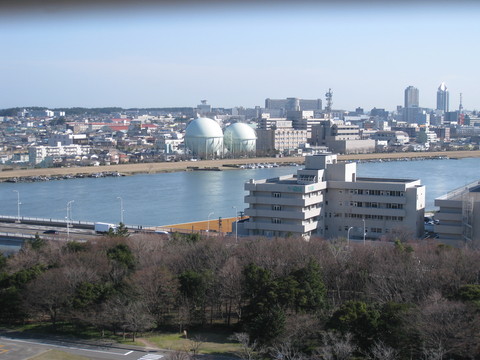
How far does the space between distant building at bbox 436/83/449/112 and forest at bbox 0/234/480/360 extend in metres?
42.4

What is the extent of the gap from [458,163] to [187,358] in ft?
48.5

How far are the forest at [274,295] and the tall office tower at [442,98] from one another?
42.4m

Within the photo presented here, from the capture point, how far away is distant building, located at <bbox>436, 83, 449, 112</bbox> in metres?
44.6

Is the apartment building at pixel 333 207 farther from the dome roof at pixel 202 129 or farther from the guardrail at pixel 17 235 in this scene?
the dome roof at pixel 202 129

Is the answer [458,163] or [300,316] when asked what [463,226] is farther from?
[458,163]

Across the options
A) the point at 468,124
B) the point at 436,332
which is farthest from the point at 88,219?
the point at 468,124

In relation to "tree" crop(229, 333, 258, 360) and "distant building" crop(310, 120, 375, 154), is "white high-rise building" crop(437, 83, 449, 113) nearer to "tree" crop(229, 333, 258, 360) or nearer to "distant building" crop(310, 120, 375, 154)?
"distant building" crop(310, 120, 375, 154)

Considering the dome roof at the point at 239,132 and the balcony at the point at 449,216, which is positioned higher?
the dome roof at the point at 239,132

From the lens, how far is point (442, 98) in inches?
1761

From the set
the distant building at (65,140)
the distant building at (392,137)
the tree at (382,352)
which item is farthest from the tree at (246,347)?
the distant building at (392,137)

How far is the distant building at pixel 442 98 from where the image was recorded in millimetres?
44562

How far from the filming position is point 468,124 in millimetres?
32062

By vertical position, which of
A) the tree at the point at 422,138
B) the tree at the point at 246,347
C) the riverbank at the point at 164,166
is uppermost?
the tree at the point at 422,138

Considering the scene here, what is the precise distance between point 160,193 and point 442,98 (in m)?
38.0
